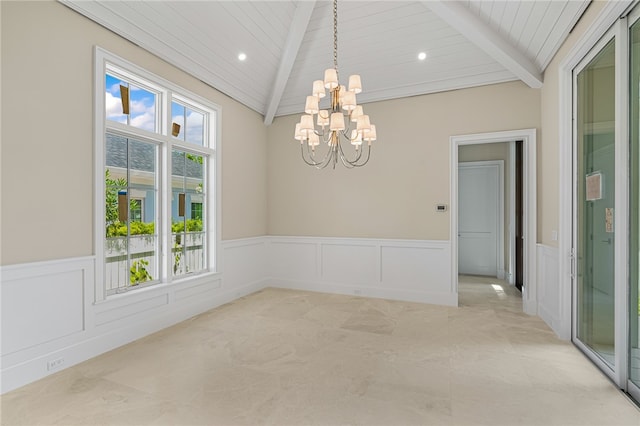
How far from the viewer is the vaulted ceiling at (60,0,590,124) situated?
325 centimetres

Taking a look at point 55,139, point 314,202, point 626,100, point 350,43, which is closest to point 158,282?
point 55,139

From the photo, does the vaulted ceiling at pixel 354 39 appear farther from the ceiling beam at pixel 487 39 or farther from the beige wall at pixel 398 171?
the beige wall at pixel 398 171

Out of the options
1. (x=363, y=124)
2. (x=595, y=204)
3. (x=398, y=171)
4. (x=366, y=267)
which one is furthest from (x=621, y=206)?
(x=366, y=267)

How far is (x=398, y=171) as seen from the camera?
489 centimetres

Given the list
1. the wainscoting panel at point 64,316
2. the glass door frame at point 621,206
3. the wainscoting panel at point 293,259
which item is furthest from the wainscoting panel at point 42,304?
the glass door frame at point 621,206

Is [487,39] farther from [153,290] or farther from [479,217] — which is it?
[153,290]

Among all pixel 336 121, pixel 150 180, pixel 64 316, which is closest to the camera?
pixel 64 316

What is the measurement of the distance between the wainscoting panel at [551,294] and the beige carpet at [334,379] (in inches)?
5.8

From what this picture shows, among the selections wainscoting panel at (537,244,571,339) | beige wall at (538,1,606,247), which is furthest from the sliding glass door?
beige wall at (538,1,606,247)

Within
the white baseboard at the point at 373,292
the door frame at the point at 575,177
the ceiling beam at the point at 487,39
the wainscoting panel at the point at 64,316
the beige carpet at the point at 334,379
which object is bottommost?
the beige carpet at the point at 334,379

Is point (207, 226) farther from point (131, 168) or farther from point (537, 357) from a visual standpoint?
point (537, 357)

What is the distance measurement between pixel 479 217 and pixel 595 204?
408 centimetres

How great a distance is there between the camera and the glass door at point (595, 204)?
2574 millimetres

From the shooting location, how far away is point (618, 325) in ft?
7.92
